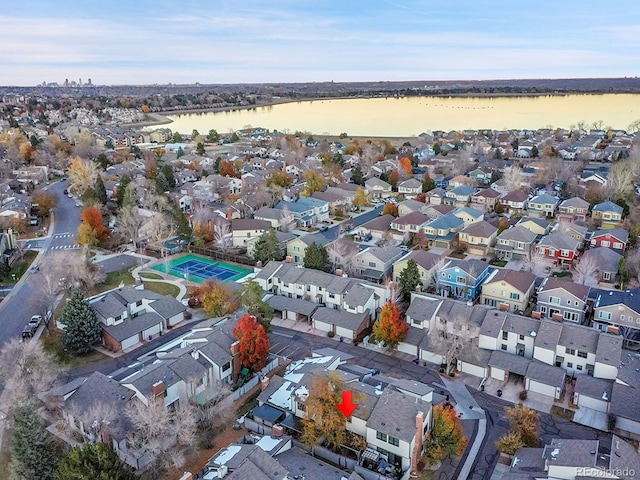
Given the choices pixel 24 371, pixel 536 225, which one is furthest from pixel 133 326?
pixel 536 225

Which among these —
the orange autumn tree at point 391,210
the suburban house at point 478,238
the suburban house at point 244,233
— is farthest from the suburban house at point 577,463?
the orange autumn tree at point 391,210

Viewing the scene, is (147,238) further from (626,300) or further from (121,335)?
(626,300)

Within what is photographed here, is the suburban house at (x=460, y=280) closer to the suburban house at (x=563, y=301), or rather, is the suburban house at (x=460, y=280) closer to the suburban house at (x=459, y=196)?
the suburban house at (x=563, y=301)

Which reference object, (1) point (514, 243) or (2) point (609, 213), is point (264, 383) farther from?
(2) point (609, 213)

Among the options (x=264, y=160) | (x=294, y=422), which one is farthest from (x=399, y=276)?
(x=264, y=160)

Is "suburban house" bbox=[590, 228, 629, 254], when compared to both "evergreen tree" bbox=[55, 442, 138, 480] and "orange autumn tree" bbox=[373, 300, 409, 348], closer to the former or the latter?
"orange autumn tree" bbox=[373, 300, 409, 348]

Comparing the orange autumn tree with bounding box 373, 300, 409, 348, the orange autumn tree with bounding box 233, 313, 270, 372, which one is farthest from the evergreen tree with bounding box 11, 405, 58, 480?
the orange autumn tree with bounding box 373, 300, 409, 348
